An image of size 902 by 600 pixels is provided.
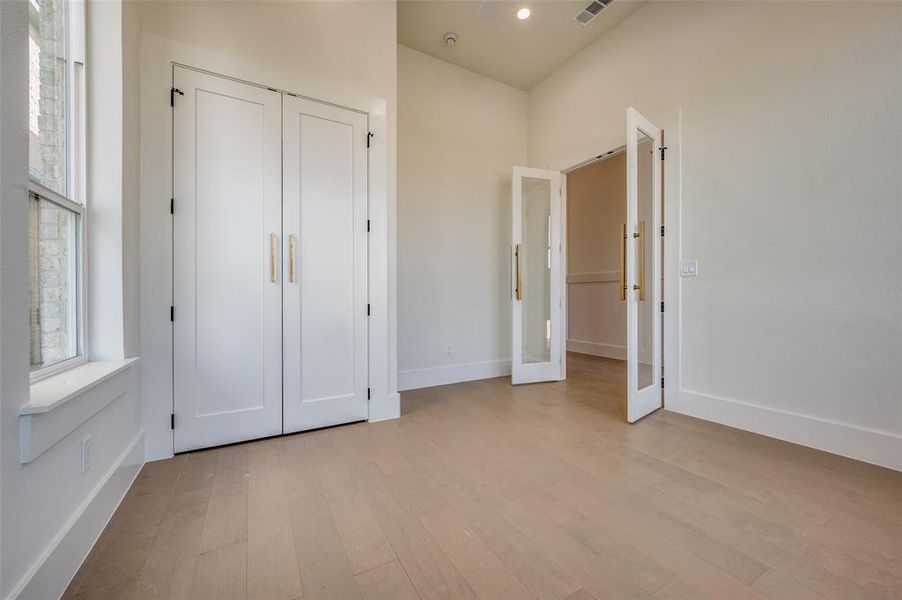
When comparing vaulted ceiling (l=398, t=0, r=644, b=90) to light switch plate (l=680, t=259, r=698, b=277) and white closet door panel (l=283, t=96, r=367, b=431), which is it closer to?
white closet door panel (l=283, t=96, r=367, b=431)

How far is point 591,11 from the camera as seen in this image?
10.4 ft

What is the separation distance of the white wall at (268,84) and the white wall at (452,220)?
2.83ft

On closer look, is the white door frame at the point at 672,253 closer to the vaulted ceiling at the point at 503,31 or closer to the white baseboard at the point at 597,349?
the vaulted ceiling at the point at 503,31

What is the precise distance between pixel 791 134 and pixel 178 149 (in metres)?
3.82

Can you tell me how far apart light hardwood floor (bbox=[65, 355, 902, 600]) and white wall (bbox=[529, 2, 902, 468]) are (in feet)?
1.11

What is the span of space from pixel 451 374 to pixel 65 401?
119 inches

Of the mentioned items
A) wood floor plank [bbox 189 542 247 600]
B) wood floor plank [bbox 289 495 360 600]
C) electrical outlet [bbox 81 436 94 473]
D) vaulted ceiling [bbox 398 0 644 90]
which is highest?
vaulted ceiling [bbox 398 0 644 90]

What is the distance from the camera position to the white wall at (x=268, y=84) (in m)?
2.04

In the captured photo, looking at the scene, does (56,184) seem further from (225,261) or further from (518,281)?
(518,281)

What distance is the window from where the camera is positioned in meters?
1.32

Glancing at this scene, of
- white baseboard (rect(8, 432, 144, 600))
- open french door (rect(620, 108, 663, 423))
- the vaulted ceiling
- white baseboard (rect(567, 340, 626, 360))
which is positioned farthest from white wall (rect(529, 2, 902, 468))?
white baseboard (rect(8, 432, 144, 600))

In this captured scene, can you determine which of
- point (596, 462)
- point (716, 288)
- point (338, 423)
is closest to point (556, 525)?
point (596, 462)

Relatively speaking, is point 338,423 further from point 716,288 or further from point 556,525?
point 716,288

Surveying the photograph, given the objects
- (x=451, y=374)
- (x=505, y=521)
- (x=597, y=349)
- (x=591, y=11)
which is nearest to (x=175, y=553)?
(x=505, y=521)
